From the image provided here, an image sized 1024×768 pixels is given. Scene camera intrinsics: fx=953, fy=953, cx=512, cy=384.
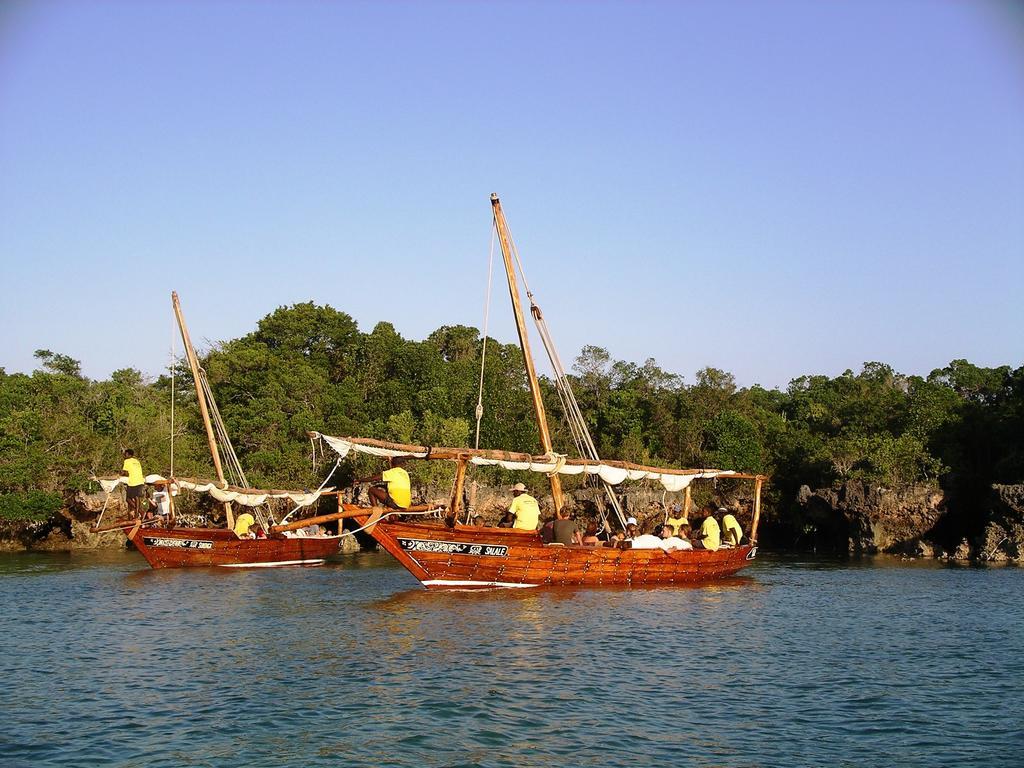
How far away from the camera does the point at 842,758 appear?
11398 millimetres

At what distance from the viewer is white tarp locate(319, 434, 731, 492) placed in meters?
24.4

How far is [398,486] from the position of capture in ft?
81.0

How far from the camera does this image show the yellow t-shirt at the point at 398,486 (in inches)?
966

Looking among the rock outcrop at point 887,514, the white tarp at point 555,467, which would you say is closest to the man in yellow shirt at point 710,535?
the white tarp at point 555,467

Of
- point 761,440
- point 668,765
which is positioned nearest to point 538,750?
point 668,765

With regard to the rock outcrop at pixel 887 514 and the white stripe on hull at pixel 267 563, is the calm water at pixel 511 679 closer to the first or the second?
the white stripe on hull at pixel 267 563

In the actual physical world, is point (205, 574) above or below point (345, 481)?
below

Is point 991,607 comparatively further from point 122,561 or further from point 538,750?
point 122,561

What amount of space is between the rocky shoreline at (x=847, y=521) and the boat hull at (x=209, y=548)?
11.0m

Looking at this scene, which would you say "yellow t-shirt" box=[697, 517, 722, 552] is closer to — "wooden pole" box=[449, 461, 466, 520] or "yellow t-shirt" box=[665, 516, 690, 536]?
"yellow t-shirt" box=[665, 516, 690, 536]

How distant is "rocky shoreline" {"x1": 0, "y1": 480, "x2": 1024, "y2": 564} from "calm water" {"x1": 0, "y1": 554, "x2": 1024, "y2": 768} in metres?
17.5

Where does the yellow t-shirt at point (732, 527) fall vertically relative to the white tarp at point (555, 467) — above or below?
below

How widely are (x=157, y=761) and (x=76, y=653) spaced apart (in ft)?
23.8

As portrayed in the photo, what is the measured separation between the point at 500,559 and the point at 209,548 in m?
14.1
